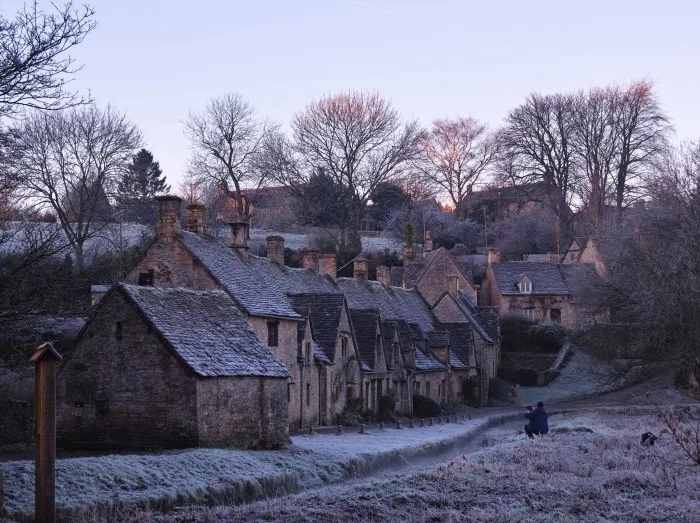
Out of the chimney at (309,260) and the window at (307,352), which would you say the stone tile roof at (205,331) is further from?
the chimney at (309,260)

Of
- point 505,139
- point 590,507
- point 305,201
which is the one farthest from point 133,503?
point 505,139

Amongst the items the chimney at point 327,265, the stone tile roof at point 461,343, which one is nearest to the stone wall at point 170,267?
the chimney at point 327,265

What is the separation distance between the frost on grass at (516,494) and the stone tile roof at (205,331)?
6828mm

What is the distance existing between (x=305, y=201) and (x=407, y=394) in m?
31.7

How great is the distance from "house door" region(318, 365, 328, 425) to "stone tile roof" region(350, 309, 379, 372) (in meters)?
5.03

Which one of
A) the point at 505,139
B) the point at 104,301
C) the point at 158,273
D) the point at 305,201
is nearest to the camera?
the point at 104,301

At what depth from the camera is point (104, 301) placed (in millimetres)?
32344

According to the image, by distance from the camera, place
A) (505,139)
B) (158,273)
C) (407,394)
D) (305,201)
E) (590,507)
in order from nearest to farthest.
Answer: (590,507) < (158,273) < (407,394) < (305,201) < (505,139)

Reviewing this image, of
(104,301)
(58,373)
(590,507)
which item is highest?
(104,301)

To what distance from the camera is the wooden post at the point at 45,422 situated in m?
18.2

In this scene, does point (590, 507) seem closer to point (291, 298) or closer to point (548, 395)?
point (291, 298)

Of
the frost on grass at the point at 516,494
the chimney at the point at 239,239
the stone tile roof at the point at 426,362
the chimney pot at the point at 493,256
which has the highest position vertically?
the chimney pot at the point at 493,256

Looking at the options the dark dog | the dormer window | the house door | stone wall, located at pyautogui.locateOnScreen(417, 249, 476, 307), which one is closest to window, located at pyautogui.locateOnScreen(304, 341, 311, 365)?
Result: the house door

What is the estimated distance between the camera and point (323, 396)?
46469 mm
